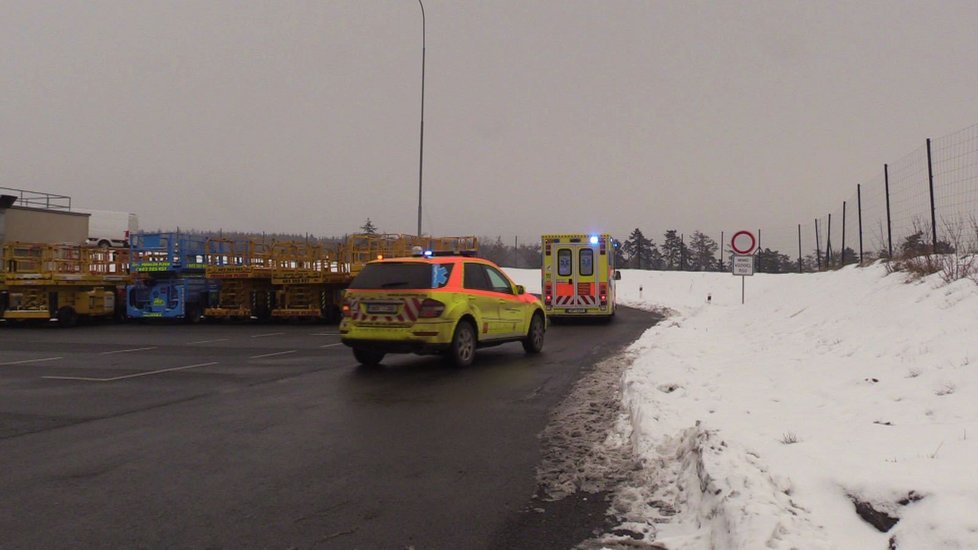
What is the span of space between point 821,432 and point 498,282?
7.40 meters

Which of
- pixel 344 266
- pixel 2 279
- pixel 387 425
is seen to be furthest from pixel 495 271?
pixel 2 279

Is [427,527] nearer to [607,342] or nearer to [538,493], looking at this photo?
[538,493]

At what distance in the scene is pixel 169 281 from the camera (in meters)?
22.5

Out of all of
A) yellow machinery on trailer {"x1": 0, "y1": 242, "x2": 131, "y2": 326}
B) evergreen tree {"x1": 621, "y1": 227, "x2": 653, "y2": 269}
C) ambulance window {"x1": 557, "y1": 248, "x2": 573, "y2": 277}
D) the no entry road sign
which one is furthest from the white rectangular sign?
evergreen tree {"x1": 621, "y1": 227, "x2": 653, "y2": 269}

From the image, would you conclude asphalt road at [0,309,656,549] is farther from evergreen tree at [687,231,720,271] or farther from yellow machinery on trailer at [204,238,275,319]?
evergreen tree at [687,231,720,271]

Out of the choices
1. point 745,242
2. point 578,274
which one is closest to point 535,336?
point 578,274

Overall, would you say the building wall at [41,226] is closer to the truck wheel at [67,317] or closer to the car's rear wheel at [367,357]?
the truck wheel at [67,317]

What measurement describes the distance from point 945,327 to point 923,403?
87.1 inches

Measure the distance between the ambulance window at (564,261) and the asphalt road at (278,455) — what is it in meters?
10.1

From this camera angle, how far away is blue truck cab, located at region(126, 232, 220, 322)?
22469 mm

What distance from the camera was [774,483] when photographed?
3494 mm

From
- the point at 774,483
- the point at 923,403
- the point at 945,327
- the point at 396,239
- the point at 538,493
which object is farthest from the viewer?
the point at 396,239

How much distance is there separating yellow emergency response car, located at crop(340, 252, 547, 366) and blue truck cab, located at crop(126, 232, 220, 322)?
48.0ft

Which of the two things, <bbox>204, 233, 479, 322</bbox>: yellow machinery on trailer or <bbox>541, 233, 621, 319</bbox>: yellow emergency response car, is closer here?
<bbox>541, 233, 621, 319</bbox>: yellow emergency response car
